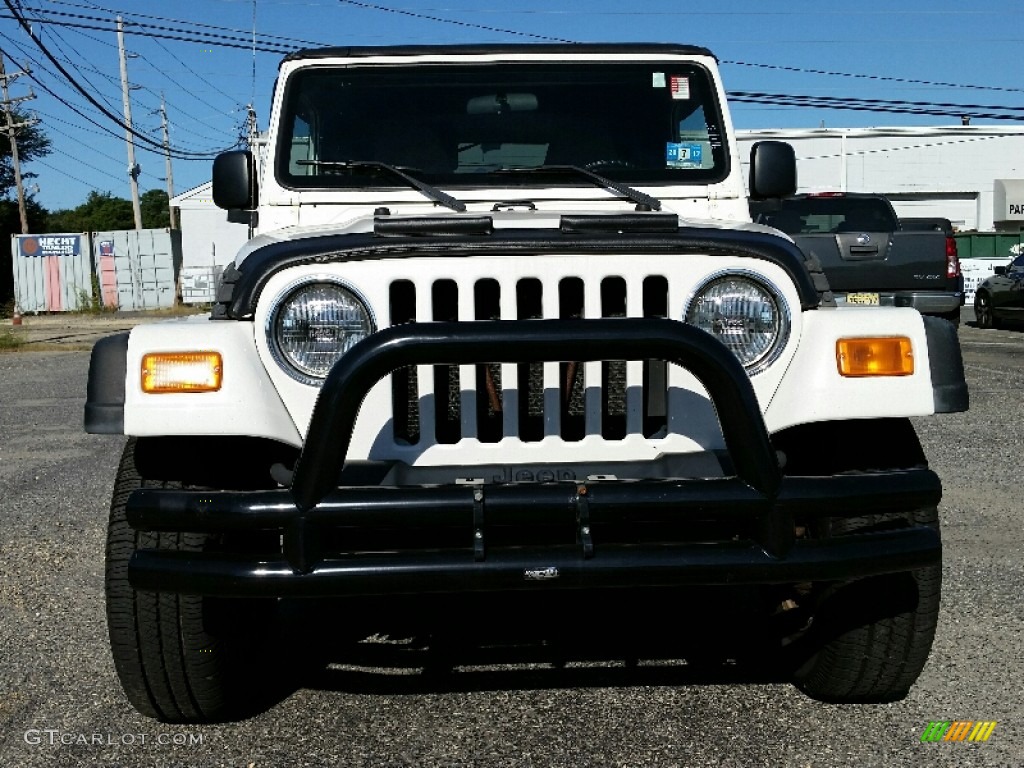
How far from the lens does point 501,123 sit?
4.52 meters

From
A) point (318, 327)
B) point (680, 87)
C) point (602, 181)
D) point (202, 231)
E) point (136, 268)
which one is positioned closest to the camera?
point (318, 327)

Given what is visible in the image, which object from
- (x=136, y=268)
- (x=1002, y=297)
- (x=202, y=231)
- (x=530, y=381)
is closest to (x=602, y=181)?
(x=530, y=381)

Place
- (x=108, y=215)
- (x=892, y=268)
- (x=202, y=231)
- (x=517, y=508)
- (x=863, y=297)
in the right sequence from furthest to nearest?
(x=108, y=215) → (x=202, y=231) → (x=892, y=268) → (x=863, y=297) → (x=517, y=508)

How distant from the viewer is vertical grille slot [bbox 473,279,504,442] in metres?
3.12

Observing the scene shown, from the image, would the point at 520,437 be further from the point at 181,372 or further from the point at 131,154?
the point at 131,154

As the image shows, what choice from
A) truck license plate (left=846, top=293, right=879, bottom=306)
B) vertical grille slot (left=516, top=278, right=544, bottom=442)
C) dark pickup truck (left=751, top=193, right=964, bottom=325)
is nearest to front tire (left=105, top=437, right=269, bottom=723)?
vertical grille slot (left=516, top=278, right=544, bottom=442)

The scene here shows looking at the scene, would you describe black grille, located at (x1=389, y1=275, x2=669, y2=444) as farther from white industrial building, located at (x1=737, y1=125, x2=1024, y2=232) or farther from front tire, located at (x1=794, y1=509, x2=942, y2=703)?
white industrial building, located at (x1=737, y1=125, x2=1024, y2=232)

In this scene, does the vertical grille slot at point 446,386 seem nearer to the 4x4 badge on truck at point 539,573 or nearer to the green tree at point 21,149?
the 4x4 badge on truck at point 539,573

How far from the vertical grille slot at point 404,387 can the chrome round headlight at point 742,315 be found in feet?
2.28

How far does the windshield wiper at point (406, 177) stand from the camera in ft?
13.4

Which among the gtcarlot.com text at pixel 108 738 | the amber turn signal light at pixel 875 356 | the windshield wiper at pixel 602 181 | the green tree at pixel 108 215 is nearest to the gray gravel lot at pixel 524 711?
the gtcarlot.com text at pixel 108 738

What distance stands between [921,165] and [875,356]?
150 feet

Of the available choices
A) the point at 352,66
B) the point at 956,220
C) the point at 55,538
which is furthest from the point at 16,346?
the point at 956,220

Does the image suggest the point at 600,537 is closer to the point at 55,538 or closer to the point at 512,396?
the point at 512,396
